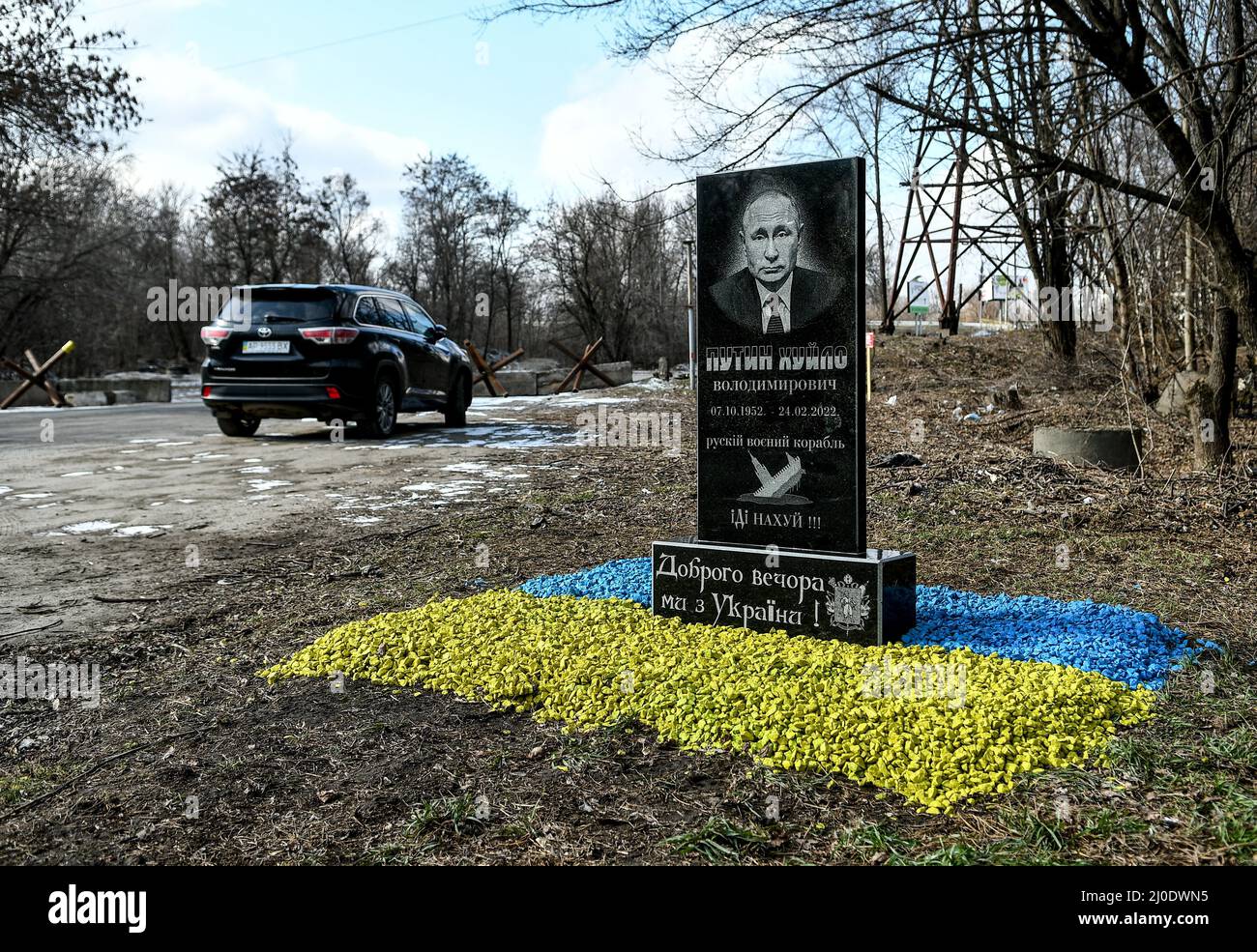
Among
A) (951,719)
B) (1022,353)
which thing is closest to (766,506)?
(951,719)

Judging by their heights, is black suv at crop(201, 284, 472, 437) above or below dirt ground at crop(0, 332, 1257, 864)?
above

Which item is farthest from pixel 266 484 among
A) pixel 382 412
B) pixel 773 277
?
pixel 773 277

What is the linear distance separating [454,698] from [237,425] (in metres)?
9.65

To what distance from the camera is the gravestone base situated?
13.8ft

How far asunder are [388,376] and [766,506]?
27.5ft

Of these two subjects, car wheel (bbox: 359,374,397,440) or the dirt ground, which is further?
car wheel (bbox: 359,374,397,440)

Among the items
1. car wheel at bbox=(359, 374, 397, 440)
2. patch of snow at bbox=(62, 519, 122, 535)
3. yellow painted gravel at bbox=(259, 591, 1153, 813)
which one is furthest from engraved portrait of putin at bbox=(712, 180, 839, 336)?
car wheel at bbox=(359, 374, 397, 440)

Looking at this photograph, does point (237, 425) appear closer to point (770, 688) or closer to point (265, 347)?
point (265, 347)

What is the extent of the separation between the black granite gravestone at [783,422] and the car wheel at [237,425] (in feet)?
29.9

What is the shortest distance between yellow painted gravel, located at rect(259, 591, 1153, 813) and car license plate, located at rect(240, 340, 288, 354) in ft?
24.1

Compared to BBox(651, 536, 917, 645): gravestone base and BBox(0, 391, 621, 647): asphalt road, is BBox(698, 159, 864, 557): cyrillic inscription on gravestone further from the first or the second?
BBox(0, 391, 621, 647): asphalt road

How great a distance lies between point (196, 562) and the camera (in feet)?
19.2

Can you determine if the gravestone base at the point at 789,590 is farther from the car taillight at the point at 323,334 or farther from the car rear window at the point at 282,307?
the car rear window at the point at 282,307
